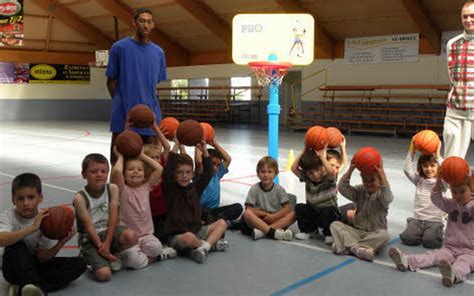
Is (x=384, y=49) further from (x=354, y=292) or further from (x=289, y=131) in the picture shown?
(x=354, y=292)

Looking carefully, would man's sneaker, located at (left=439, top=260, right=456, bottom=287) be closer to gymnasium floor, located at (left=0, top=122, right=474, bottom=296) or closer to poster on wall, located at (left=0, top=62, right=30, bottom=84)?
gymnasium floor, located at (left=0, top=122, right=474, bottom=296)

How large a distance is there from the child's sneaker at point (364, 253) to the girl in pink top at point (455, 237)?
0.19 metres

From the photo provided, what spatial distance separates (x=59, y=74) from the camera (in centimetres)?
1992

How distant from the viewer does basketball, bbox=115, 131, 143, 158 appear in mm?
3076

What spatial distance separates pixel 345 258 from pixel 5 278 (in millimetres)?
1982

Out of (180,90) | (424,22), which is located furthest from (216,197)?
(180,90)

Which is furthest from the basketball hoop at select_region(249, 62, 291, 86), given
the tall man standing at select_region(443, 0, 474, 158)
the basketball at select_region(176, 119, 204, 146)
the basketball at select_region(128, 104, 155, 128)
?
the basketball at select_region(128, 104, 155, 128)

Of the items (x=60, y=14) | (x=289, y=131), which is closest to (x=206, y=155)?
(x=289, y=131)

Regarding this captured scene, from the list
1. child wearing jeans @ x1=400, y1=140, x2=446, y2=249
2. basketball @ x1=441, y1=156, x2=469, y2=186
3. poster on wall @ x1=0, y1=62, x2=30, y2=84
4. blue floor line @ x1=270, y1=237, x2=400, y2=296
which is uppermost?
poster on wall @ x1=0, y1=62, x2=30, y2=84

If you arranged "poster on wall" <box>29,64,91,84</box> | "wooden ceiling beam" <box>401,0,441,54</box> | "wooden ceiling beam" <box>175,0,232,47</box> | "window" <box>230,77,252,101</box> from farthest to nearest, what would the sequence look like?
1. "poster on wall" <box>29,64,91,84</box>
2. "window" <box>230,77,252,101</box>
3. "wooden ceiling beam" <box>175,0,232,47</box>
4. "wooden ceiling beam" <box>401,0,441,54</box>

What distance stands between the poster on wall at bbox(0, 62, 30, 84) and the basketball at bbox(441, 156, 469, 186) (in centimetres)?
1894

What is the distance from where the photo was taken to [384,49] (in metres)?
13.6

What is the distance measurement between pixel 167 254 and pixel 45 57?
59.5 feet

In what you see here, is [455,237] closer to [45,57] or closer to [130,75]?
[130,75]
